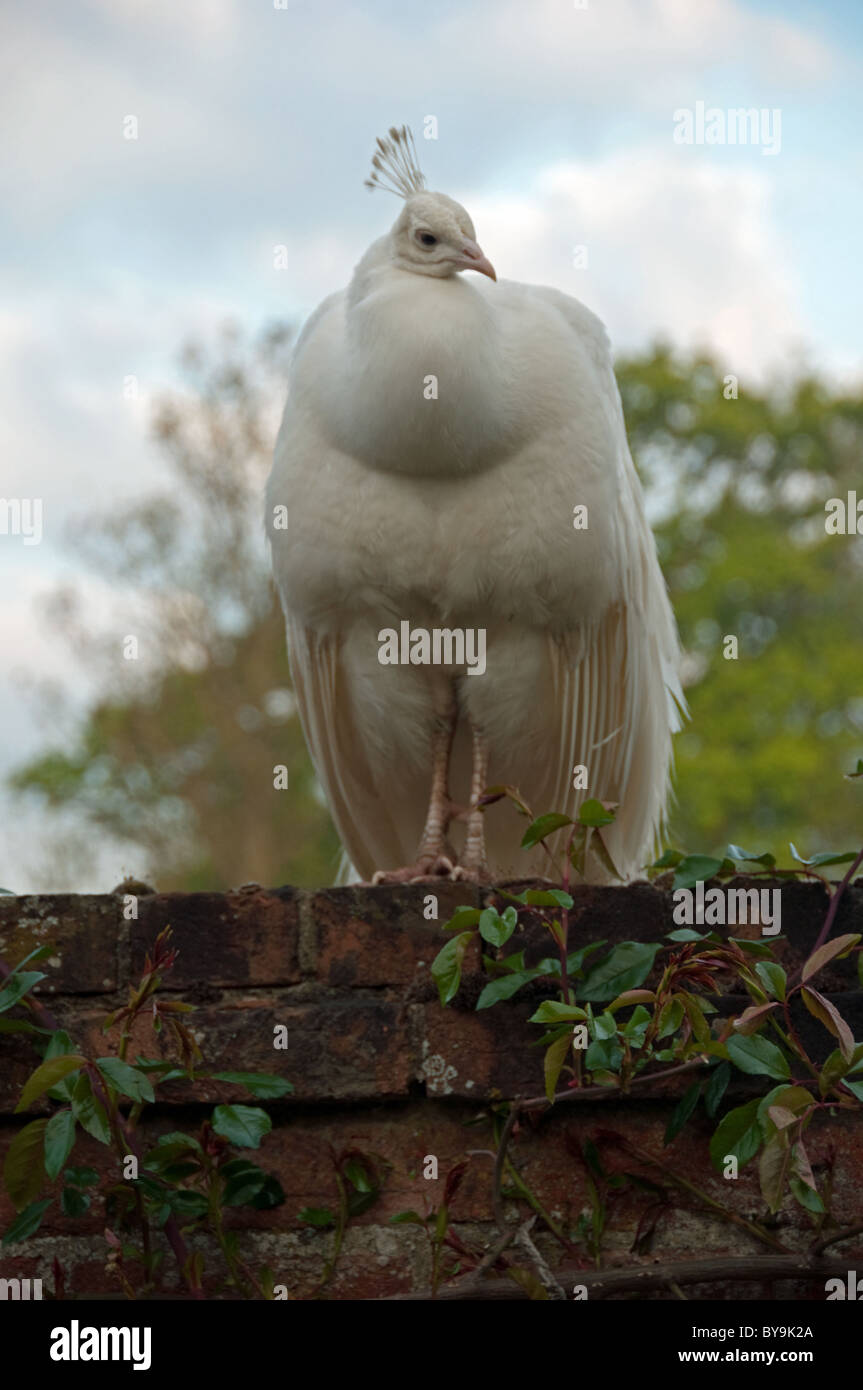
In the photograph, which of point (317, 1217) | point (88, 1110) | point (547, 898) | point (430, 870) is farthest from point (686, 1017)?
point (430, 870)

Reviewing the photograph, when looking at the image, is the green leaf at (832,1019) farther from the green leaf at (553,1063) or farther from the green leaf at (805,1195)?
the green leaf at (553,1063)

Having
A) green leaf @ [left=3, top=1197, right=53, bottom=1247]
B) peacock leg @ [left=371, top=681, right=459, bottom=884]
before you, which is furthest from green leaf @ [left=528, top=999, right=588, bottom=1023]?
peacock leg @ [left=371, top=681, right=459, bottom=884]

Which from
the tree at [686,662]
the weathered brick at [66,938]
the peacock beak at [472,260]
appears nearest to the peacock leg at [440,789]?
the peacock beak at [472,260]

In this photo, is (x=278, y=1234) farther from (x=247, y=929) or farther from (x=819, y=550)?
(x=819, y=550)

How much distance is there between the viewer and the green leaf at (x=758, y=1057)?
7.45ft

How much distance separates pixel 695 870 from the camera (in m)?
2.53

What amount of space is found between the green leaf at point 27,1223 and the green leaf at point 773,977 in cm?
109

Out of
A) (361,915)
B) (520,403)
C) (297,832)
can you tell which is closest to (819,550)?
(297,832)

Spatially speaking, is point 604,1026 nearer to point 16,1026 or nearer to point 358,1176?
point 358,1176

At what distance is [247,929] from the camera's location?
262cm

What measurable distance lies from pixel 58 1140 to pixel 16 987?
0.26 metres

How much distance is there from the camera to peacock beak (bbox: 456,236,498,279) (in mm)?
3861
